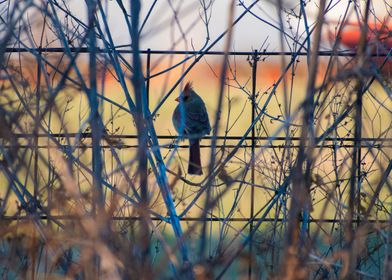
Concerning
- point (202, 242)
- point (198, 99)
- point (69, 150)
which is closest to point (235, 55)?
point (198, 99)

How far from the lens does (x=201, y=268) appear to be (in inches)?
64.7

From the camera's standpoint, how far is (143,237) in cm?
174

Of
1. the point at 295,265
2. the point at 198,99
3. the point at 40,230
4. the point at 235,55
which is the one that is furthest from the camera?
the point at 198,99

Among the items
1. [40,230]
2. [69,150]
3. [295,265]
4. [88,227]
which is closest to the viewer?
[88,227]

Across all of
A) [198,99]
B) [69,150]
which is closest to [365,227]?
[69,150]

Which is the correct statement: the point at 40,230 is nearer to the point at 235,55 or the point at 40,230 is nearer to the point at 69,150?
the point at 69,150

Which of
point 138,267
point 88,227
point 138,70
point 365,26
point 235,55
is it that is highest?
point 235,55

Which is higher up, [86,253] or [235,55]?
[235,55]

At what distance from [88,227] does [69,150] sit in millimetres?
500

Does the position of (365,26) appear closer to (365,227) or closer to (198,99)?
(365,227)

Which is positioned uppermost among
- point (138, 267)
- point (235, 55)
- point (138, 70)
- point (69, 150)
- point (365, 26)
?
point (235, 55)

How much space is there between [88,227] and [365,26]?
789 millimetres

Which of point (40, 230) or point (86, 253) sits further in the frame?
point (40, 230)

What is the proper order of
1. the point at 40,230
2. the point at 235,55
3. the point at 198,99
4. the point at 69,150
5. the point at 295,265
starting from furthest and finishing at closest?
the point at 198,99 → the point at 235,55 → the point at 69,150 → the point at 40,230 → the point at 295,265
